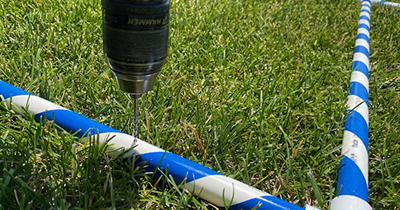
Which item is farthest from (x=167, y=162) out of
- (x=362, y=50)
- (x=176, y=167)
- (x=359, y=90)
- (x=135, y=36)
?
(x=362, y=50)

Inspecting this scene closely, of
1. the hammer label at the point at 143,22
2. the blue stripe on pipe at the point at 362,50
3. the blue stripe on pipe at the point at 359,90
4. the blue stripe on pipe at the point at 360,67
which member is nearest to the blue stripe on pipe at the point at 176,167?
the hammer label at the point at 143,22

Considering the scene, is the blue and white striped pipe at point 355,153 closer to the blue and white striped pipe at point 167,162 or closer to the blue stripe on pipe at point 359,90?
the blue stripe on pipe at point 359,90

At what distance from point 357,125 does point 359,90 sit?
1.30 ft

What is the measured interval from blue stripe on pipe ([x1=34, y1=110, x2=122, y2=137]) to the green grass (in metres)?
0.04

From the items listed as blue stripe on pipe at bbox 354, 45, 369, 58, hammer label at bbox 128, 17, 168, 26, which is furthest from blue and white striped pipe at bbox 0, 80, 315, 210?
blue stripe on pipe at bbox 354, 45, 369, 58

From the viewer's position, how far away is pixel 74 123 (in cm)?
135

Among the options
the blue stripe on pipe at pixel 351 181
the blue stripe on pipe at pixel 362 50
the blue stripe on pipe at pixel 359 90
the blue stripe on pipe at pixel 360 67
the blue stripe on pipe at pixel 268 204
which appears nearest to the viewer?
the blue stripe on pipe at pixel 268 204

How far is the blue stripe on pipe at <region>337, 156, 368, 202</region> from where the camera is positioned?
3.99ft

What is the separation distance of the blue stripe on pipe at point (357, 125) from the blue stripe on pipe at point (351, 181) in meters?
0.19

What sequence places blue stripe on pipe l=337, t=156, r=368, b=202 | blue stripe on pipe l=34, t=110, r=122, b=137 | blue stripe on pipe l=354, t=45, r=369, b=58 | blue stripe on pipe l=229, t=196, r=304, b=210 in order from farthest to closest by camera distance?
blue stripe on pipe l=354, t=45, r=369, b=58
blue stripe on pipe l=34, t=110, r=122, b=137
blue stripe on pipe l=337, t=156, r=368, b=202
blue stripe on pipe l=229, t=196, r=304, b=210

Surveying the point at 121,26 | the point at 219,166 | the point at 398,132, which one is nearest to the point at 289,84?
the point at 398,132

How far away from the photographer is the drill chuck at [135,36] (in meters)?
0.86

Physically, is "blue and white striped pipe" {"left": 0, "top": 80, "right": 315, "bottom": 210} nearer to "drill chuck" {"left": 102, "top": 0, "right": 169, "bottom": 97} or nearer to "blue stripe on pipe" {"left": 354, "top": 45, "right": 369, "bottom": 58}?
"drill chuck" {"left": 102, "top": 0, "right": 169, "bottom": 97}

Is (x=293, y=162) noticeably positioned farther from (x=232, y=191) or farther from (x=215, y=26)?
(x=215, y=26)
